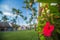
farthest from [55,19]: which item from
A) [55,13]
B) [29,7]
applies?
[29,7]

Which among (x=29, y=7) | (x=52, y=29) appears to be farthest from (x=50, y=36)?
(x=29, y=7)

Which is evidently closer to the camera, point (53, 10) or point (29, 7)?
point (53, 10)

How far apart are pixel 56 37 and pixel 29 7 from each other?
21.9 meters

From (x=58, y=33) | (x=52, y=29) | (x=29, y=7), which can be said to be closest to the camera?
(x=52, y=29)

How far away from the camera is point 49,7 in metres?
1.11

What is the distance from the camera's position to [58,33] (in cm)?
112

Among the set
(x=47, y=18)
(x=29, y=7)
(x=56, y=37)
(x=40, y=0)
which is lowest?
(x=29, y=7)

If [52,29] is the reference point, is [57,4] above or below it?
above

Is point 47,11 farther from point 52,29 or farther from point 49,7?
point 52,29

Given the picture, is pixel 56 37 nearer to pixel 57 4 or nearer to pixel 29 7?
pixel 57 4

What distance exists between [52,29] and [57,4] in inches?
8.6

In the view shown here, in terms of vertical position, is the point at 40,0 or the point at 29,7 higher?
the point at 40,0

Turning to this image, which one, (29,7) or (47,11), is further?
(29,7)

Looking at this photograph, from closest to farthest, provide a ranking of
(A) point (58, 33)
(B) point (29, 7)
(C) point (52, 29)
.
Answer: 1. (C) point (52, 29)
2. (A) point (58, 33)
3. (B) point (29, 7)
